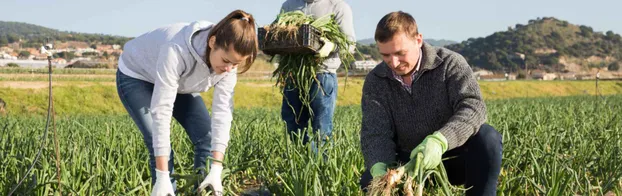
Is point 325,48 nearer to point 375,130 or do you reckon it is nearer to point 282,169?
point 282,169

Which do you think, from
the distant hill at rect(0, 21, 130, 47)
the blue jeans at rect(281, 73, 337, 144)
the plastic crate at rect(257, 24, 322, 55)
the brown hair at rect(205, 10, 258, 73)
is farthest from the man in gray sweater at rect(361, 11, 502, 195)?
the distant hill at rect(0, 21, 130, 47)

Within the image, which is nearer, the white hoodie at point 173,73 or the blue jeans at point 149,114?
the white hoodie at point 173,73

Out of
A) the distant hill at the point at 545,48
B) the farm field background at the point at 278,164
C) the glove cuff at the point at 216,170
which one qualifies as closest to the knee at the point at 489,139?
the farm field background at the point at 278,164

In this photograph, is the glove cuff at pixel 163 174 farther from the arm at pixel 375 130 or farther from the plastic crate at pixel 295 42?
the plastic crate at pixel 295 42

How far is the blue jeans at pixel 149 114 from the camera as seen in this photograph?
8.86 ft

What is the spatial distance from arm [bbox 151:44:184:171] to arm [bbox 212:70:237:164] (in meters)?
0.24

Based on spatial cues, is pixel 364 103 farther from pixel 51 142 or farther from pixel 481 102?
pixel 51 142

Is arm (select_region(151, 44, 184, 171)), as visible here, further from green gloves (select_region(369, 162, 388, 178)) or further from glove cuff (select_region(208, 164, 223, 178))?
Answer: green gloves (select_region(369, 162, 388, 178))

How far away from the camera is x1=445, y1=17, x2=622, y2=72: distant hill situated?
320 feet

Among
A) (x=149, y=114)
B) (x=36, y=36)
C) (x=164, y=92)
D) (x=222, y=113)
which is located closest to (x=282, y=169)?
(x=222, y=113)

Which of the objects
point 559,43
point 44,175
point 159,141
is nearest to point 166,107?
point 159,141

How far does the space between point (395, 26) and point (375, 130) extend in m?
0.49

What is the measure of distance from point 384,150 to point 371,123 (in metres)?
0.14

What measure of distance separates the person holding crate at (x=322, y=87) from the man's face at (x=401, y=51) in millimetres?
1311
